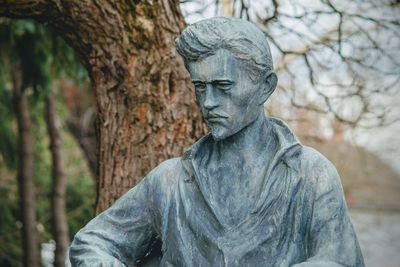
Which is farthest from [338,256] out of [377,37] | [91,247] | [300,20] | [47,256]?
[47,256]

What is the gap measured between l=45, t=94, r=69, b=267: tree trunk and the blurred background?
0.01 metres

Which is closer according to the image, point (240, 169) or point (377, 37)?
point (240, 169)

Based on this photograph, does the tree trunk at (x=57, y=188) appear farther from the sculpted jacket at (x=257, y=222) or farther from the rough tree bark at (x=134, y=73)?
the sculpted jacket at (x=257, y=222)

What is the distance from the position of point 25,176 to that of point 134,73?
17.1ft

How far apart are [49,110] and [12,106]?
1.13 metres

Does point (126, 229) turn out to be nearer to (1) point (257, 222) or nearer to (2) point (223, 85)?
(1) point (257, 222)

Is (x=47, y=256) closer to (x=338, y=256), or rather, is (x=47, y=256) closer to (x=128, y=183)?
(x=128, y=183)

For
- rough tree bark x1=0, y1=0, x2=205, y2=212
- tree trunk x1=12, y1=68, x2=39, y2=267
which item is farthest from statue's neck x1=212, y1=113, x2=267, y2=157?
tree trunk x1=12, y1=68, x2=39, y2=267

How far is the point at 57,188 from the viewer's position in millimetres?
11898

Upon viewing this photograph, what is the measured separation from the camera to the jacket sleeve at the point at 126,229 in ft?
14.5

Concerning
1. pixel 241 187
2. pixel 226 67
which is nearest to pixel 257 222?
pixel 241 187

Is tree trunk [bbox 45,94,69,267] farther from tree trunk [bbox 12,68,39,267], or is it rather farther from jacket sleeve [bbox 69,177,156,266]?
jacket sleeve [bbox 69,177,156,266]

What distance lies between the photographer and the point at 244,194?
4215 millimetres

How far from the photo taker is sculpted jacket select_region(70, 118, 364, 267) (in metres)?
4.09
